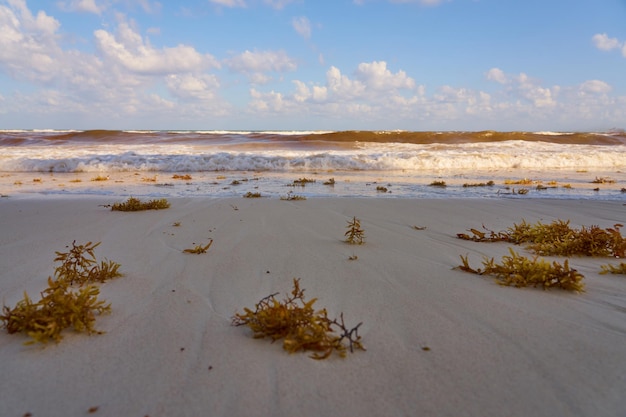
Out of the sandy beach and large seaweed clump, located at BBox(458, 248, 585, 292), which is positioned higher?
large seaweed clump, located at BBox(458, 248, 585, 292)

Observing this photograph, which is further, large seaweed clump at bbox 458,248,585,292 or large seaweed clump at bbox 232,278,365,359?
large seaweed clump at bbox 458,248,585,292

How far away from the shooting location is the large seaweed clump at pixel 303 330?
1838mm

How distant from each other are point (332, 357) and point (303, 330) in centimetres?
18

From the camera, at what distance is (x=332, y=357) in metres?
1.79

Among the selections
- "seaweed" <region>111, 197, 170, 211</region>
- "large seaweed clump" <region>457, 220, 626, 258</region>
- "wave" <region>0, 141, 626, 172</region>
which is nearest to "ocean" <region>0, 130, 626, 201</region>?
"wave" <region>0, 141, 626, 172</region>

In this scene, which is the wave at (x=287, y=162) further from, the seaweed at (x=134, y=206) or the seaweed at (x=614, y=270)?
the seaweed at (x=614, y=270)

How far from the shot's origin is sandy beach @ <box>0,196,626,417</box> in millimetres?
1512

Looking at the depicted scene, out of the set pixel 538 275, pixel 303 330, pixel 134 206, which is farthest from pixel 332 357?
pixel 134 206

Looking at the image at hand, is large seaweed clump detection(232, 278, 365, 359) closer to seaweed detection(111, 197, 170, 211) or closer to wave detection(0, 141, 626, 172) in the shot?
seaweed detection(111, 197, 170, 211)

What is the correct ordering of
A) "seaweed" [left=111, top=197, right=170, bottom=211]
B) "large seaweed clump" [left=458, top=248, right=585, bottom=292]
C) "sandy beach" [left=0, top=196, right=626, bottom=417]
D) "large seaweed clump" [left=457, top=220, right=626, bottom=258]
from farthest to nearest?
"seaweed" [left=111, top=197, right=170, bottom=211]
"large seaweed clump" [left=457, top=220, right=626, bottom=258]
"large seaweed clump" [left=458, top=248, right=585, bottom=292]
"sandy beach" [left=0, top=196, right=626, bottom=417]

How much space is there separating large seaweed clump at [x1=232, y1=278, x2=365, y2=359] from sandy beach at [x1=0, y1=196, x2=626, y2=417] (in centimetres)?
6

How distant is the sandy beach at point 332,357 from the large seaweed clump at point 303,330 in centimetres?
6

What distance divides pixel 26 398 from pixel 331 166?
12611 mm

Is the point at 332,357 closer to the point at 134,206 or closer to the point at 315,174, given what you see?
the point at 134,206
